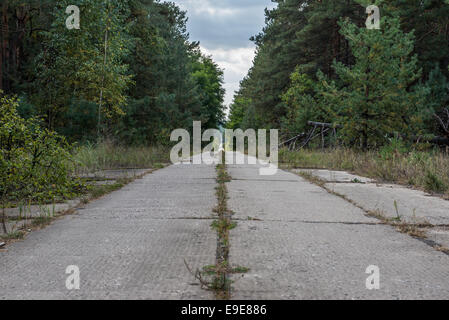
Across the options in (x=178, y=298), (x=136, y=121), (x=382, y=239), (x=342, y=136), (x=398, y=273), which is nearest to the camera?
(x=178, y=298)

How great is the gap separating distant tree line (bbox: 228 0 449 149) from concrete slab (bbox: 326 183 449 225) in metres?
6.30

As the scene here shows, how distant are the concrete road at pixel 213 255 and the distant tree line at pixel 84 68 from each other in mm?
8687

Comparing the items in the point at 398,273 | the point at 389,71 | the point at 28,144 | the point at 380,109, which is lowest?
the point at 398,273

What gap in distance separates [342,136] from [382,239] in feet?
34.8

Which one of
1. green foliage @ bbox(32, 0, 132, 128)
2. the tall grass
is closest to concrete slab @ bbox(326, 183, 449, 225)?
the tall grass

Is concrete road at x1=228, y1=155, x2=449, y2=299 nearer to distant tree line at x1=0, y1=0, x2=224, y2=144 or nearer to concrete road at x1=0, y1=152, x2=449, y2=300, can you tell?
concrete road at x1=0, y1=152, x2=449, y2=300

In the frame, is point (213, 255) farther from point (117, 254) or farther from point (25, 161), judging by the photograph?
point (25, 161)

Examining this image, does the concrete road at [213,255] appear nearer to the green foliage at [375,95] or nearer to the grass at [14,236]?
the grass at [14,236]

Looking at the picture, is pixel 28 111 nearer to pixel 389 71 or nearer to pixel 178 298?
pixel 389 71

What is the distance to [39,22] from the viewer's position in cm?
1493

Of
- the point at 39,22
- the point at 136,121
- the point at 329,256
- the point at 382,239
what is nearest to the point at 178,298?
the point at 329,256

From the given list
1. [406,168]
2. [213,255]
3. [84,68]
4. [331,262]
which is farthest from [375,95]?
[213,255]

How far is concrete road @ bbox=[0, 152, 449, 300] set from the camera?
1.90 meters

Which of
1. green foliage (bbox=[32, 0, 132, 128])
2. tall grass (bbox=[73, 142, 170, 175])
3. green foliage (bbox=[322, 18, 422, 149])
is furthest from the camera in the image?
green foliage (bbox=[322, 18, 422, 149])
